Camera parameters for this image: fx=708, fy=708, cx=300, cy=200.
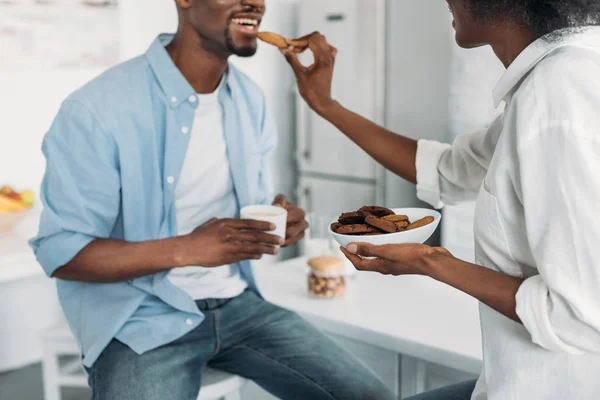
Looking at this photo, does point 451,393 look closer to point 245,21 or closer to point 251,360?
point 251,360

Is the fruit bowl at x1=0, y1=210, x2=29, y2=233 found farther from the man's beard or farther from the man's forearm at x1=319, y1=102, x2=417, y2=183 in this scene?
the man's forearm at x1=319, y1=102, x2=417, y2=183

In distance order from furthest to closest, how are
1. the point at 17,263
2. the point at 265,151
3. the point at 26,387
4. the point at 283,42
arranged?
the point at 26,387
the point at 17,263
the point at 265,151
the point at 283,42

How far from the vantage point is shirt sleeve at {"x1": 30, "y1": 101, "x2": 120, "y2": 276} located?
145 cm

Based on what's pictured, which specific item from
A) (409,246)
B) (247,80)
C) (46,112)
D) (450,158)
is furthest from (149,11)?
(409,246)

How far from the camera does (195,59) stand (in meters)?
1.69

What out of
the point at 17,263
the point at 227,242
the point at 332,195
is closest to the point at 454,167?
the point at 227,242

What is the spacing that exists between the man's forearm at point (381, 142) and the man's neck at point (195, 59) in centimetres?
30

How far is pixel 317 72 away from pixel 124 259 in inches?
23.2

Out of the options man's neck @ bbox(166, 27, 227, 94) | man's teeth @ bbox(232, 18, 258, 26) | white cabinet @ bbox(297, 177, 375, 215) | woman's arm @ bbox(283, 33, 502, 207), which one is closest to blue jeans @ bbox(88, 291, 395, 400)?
woman's arm @ bbox(283, 33, 502, 207)

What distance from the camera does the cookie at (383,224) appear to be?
1.04 metres

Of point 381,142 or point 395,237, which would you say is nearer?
point 395,237

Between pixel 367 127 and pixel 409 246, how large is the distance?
0.61 meters

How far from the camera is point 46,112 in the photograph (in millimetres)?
3092

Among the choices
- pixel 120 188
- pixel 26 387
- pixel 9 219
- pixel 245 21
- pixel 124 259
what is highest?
pixel 245 21
